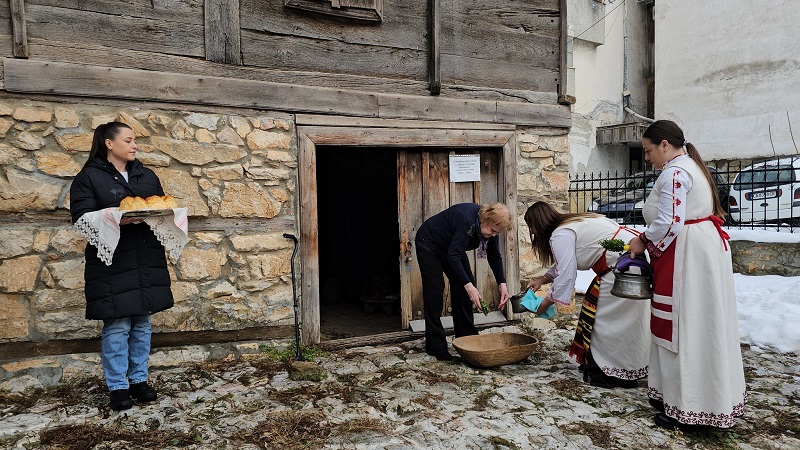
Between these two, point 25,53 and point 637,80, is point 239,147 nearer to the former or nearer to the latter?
point 25,53

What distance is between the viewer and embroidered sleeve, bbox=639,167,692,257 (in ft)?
10.2

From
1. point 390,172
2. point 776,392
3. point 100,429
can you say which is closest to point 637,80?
point 390,172

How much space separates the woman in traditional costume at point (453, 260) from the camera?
14.4 ft

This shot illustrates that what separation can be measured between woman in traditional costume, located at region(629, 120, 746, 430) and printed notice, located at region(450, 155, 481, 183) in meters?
2.46

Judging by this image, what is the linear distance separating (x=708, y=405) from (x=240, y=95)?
3.96 metres

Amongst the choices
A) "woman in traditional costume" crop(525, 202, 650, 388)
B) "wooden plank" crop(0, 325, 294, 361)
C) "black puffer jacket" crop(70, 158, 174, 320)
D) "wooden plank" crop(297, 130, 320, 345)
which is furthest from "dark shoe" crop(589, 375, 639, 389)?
"black puffer jacket" crop(70, 158, 174, 320)

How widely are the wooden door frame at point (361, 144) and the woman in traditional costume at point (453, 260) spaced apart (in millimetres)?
938

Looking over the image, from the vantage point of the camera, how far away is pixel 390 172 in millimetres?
7074

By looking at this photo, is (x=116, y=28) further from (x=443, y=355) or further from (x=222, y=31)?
(x=443, y=355)

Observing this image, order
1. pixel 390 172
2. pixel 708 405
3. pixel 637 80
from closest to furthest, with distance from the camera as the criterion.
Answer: pixel 708 405 < pixel 390 172 < pixel 637 80

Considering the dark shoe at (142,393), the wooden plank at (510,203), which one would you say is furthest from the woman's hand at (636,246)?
the dark shoe at (142,393)

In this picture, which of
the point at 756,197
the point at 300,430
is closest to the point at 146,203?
the point at 300,430

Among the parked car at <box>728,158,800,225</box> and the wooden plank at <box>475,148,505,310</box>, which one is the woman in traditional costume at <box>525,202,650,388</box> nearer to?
the wooden plank at <box>475,148,505,310</box>

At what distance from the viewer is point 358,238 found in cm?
775
